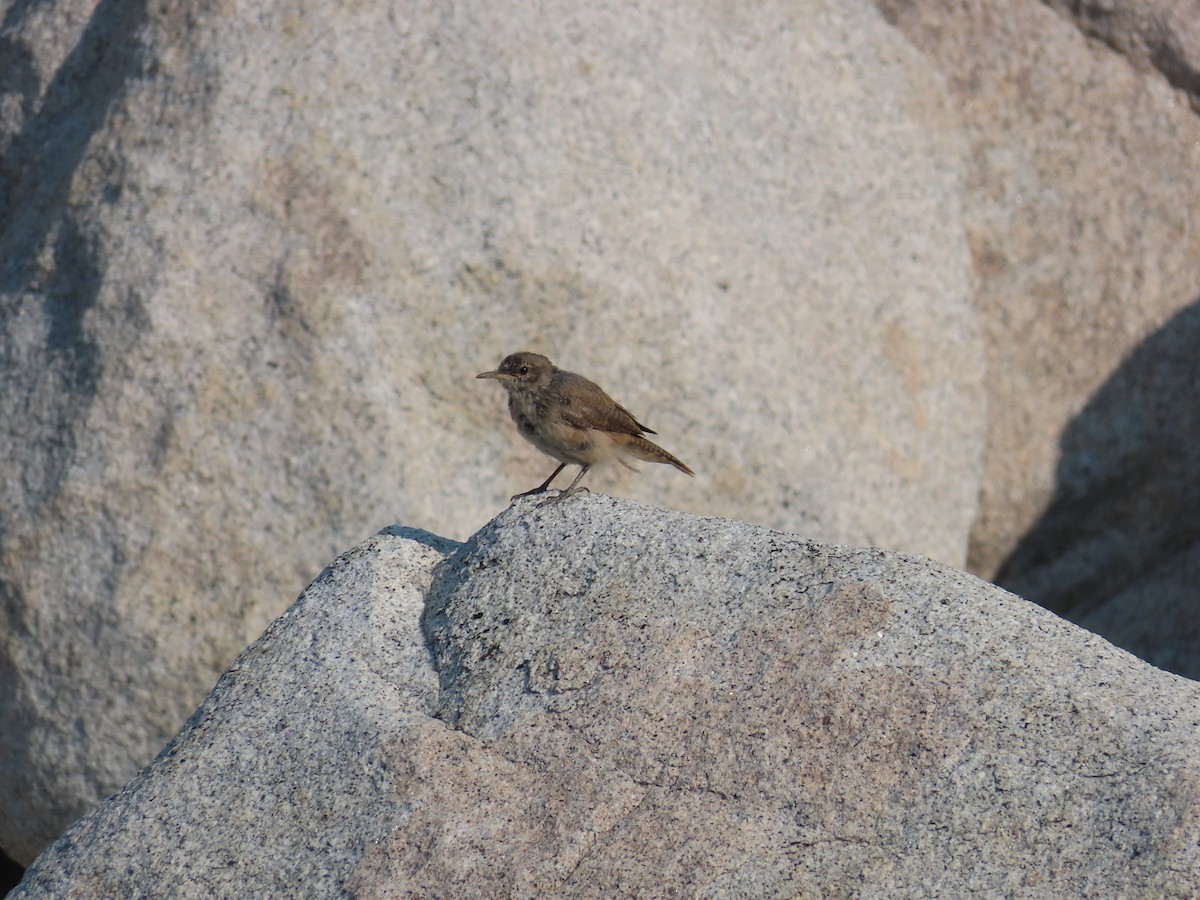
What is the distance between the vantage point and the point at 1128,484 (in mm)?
10328

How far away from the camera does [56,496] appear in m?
7.82

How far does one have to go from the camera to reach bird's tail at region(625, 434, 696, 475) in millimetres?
7480

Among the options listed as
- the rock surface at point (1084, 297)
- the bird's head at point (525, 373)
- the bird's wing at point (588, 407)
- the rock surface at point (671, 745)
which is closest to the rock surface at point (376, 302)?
the rock surface at point (1084, 297)

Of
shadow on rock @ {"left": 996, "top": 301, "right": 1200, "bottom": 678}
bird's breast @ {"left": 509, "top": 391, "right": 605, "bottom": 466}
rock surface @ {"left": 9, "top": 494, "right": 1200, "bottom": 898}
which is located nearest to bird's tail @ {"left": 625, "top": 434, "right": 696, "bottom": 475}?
bird's breast @ {"left": 509, "top": 391, "right": 605, "bottom": 466}

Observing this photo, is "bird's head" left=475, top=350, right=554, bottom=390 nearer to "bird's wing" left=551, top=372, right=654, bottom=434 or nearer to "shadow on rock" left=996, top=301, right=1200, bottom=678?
"bird's wing" left=551, top=372, right=654, bottom=434

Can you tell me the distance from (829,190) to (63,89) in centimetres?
488

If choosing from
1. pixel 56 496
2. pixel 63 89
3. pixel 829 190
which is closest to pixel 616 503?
pixel 56 496

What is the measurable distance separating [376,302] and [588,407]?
5.36 ft

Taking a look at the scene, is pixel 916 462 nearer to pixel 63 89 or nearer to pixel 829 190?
pixel 829 190

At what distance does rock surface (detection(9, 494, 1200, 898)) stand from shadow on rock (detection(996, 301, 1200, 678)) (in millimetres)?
5510

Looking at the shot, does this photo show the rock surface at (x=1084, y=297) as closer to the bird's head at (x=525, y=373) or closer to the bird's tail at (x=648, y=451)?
the bird's tail at (x=648, y=451)

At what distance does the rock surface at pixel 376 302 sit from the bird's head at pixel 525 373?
0.90 metres

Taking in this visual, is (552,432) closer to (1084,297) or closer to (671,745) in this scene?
(671,745)

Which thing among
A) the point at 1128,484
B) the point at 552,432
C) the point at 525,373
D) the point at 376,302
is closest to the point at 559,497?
the point at 552,432
